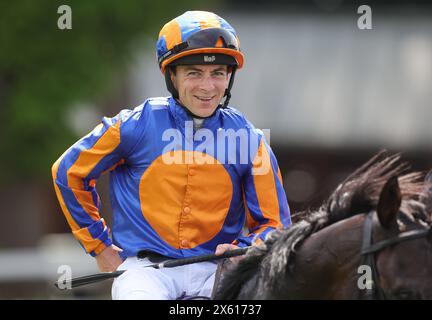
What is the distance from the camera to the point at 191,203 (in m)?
4.31

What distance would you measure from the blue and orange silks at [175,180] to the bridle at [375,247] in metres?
0.79

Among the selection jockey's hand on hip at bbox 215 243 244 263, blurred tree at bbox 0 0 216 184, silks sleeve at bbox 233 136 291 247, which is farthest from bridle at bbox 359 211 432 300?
blurred tree at bbox 0 0 216 184

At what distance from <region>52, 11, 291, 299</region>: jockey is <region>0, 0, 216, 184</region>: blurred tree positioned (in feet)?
28.6

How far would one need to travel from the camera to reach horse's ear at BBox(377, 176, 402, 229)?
3.47 m

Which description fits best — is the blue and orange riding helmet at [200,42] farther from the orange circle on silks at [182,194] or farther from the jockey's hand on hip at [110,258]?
the jockey's hand on hip at [110,258]

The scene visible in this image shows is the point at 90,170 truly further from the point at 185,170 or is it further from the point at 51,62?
the point at 51,62

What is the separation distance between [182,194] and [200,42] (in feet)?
2.15

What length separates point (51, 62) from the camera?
1332 centimetres

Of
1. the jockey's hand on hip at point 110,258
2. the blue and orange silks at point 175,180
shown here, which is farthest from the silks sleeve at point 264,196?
the jockey's hand on hip at point 110,258

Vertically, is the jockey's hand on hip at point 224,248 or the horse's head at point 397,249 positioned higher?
the horse's head at point 397,249

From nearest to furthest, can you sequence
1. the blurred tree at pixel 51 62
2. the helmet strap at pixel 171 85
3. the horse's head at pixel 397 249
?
the horse's head at pixel 397 249 → the helmet strap at pixel 171 85 → the blurred tree at pixel 51 62

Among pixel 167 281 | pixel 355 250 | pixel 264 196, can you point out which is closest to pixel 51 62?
pixel 264 196

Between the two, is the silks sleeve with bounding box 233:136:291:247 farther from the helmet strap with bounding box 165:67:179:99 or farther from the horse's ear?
the horse's ear

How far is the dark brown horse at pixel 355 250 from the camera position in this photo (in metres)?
3.44
